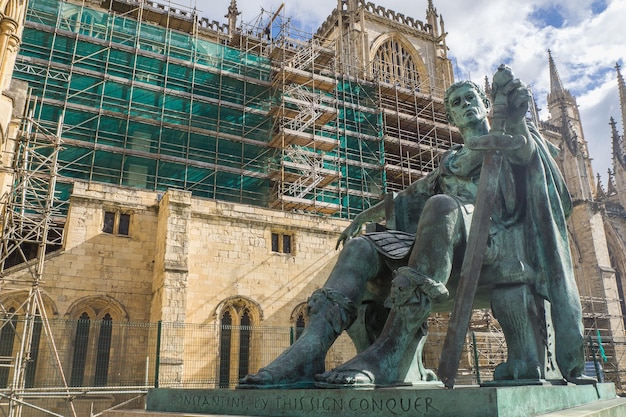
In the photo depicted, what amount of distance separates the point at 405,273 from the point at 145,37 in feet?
74.0

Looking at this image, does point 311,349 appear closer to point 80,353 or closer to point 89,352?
point 89,352

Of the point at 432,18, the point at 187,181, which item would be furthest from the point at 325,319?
the point at 432,18

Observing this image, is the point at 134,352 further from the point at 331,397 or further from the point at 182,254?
the point at 331,397

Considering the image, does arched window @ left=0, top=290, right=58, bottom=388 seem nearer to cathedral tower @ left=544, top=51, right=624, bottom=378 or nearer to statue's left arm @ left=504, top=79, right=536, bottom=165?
statue's left arm @ left=504, top=79, right=536, bottom=165

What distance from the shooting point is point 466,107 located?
3.44 m

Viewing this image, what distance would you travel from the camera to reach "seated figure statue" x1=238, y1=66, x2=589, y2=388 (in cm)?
263

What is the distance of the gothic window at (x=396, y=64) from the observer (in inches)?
1249

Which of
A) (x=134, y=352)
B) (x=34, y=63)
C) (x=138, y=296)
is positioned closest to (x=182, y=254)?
→ (x=138, y=296)

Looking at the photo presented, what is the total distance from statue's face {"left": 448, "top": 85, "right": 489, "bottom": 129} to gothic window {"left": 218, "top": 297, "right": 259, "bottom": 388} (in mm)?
13343

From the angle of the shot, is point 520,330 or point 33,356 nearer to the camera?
point 520,330

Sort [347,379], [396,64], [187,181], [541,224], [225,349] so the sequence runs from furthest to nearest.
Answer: [396,64] → [187,181] → [225,349] → [541,224] → [347,379]

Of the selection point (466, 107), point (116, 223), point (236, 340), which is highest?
point (116, 223)

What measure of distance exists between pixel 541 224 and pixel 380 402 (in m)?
1.60

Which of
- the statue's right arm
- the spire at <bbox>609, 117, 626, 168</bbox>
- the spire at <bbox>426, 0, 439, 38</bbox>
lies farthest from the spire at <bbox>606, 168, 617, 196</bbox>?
the statue's right arm
